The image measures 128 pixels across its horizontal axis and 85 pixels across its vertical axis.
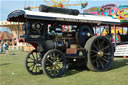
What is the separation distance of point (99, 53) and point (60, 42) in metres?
1.61

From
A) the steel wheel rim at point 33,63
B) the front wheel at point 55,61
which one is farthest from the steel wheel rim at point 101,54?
the steel wheel rim at point 33,63

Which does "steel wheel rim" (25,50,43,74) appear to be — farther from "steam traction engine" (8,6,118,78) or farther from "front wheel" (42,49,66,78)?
"front wheel" (42,49,66,78)

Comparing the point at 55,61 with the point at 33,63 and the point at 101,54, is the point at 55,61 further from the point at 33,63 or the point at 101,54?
the point at 101,54

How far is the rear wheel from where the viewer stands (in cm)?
726

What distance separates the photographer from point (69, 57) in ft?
23.5

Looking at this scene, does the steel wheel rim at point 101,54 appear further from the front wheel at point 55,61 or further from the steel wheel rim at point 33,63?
the steel wheel rim at point 33,63

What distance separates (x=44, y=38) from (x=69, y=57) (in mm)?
1162

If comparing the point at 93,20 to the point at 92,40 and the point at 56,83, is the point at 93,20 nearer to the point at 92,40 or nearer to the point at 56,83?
the point at 92,40

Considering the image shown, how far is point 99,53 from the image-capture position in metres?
7.55

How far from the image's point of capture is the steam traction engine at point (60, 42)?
6.61 m

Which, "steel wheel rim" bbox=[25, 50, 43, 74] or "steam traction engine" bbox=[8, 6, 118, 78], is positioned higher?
"steam traction engine" bbox=[8, 6, 118, 78]

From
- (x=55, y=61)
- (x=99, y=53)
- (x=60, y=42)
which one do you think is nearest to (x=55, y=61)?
(x=55, y=61)

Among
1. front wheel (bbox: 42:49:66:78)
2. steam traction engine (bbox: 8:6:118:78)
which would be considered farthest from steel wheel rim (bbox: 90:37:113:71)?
front wheel (bbox: 42:49:66:78)

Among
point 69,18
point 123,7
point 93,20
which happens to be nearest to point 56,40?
point 69,18
